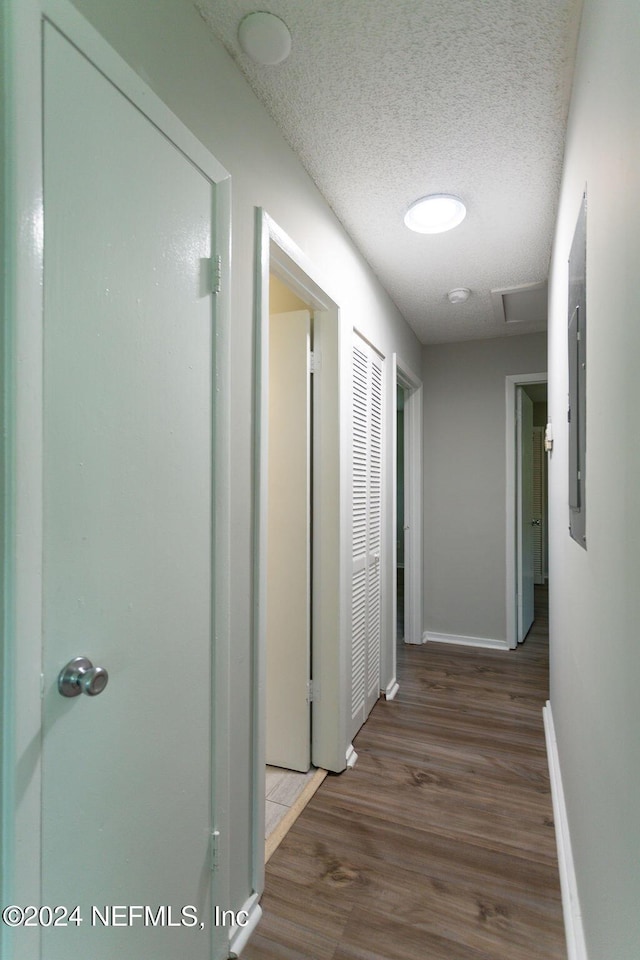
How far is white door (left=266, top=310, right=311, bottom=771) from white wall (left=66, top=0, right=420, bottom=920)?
0.52m

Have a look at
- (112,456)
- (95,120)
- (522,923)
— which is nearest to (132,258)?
(95,120)

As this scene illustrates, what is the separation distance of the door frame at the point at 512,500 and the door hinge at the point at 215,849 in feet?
10.6

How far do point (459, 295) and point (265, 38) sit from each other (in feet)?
6.88

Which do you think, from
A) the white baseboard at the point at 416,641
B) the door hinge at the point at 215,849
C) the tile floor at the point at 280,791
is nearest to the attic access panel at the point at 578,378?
Answer: the door hinge at the point at 215,849

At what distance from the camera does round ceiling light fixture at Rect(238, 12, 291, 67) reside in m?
1.29

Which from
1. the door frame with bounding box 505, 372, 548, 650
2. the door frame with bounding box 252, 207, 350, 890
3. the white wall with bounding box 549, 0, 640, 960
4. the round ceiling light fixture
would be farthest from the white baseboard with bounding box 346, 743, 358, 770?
the round ceiling light fixture

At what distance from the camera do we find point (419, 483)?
4.22 metres

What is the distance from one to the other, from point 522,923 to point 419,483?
10.0 ft

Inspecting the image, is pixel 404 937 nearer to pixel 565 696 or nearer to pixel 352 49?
pixel 565 696

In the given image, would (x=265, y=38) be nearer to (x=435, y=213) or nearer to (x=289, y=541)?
(x=435, y=213)

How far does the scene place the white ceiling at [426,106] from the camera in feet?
4.22

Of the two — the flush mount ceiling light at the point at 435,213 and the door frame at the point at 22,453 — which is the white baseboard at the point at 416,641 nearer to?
the flush mount ceiling light at the point at 435,213

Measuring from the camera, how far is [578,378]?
140 centimetres

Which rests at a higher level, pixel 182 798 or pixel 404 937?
pixel 182 798
